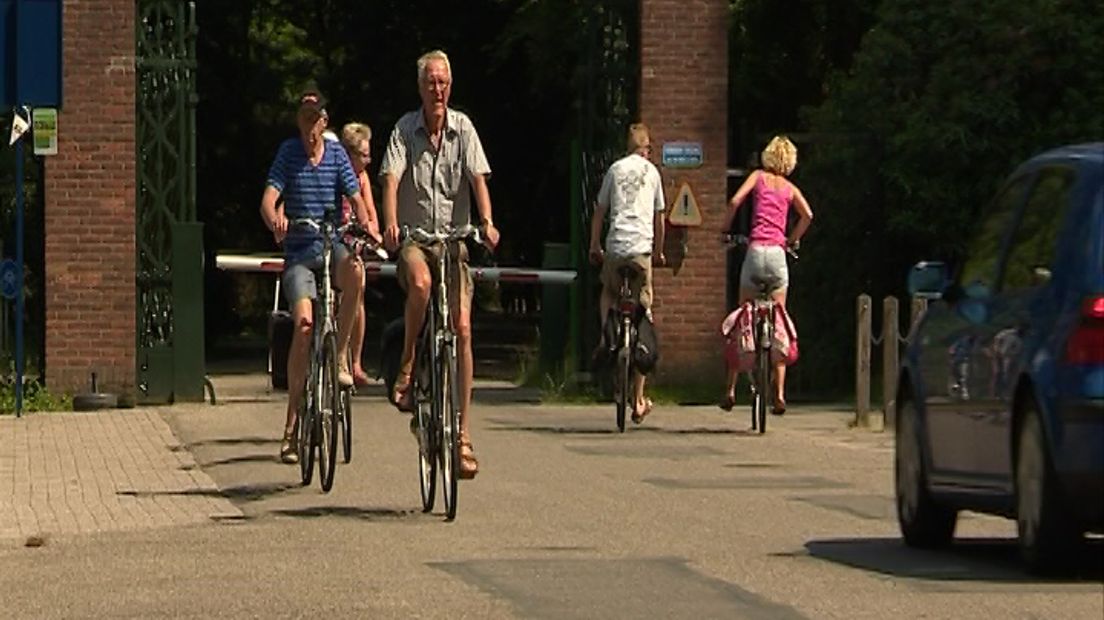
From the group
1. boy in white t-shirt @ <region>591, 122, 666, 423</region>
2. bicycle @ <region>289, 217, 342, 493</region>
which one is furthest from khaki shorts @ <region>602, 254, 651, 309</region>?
bicycle @ <region>289, 217, 342, 493</region>

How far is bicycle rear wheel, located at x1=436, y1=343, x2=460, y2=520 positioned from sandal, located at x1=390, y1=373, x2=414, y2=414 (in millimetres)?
469

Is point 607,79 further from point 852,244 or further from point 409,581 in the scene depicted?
point 409,581

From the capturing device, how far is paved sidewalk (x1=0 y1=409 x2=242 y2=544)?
14242 mm

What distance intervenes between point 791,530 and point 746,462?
4.64 meters

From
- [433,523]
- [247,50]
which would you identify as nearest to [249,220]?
[247,50]

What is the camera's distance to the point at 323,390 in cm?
1567

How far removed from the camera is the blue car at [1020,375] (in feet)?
35.1

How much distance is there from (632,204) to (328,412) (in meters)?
6.22

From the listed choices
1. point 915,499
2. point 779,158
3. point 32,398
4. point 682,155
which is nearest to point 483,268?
point 682,155

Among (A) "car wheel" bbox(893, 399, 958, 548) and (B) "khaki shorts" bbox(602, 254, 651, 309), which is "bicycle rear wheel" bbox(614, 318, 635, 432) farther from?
(A) "car wheel" bbox(893, 399, 958, 548)

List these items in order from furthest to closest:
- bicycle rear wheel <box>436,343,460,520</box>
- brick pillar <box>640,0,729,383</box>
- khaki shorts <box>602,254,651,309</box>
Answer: brick pillar <box>640,0,729,383</box> < khaki shorts <box>602,254,651,309</box> < bicycle rear wheel <box>436,343,460,520</box>

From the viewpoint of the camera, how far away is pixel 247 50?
41781mm

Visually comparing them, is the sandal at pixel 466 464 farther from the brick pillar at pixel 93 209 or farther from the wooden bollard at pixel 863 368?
the brick pillar at pixel 93 209

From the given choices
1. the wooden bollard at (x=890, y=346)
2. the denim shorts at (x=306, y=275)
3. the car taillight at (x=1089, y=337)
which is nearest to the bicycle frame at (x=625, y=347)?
the wooden bollard at (x=890, y=346)
